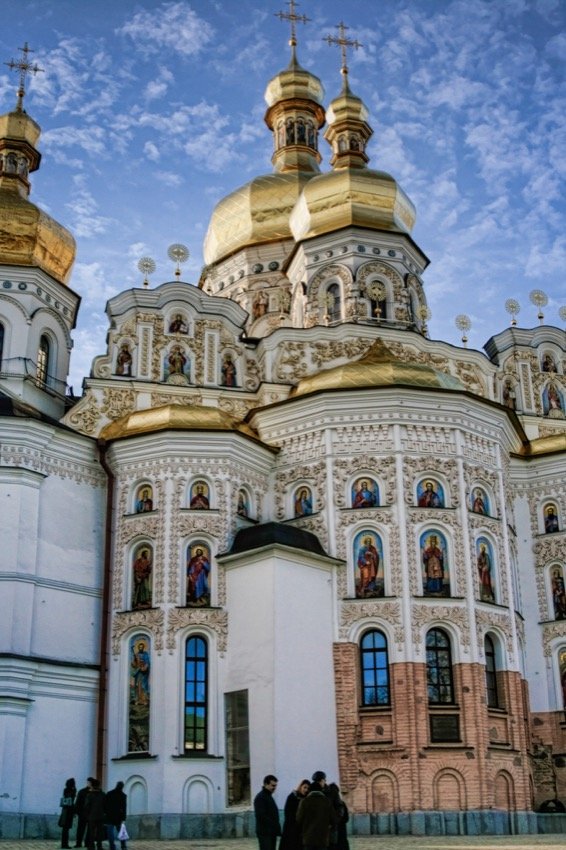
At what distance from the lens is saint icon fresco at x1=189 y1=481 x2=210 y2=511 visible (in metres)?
22.4

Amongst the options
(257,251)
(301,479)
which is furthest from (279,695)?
(257,251)

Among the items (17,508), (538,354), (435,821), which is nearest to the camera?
(435,821)

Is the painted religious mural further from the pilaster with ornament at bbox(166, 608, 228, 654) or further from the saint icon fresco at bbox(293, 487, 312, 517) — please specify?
the saint icon fresco at bbox(293, 487, 312, 517)

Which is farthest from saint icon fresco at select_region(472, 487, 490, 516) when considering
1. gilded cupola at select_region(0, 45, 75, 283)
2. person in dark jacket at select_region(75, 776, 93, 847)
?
gilded cupola at select_region(0, 45, 75, 283)

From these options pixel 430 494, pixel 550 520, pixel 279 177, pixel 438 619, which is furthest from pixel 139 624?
pixel 279 177

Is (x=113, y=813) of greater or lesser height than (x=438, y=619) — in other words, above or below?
below

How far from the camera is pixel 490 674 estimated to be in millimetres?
22094

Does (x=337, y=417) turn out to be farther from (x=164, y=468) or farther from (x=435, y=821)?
(x=435, y=821)

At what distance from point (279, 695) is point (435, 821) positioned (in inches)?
142

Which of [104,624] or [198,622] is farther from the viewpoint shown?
[104,624]

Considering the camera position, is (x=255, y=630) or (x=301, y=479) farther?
(x=301, y=479)

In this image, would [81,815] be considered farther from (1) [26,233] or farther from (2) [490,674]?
(1) [26,233]

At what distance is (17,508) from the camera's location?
21.3 m

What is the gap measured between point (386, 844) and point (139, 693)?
650 centimetres
